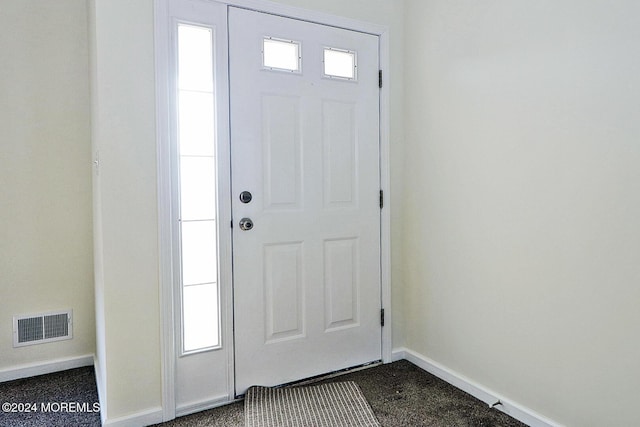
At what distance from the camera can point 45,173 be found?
246 centimetres

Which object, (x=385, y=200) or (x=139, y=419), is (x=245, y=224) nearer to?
(x=385, y=200)

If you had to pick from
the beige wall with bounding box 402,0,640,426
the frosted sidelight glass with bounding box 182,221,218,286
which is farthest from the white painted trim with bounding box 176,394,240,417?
the beige wall with bounding box 402,0,640,426

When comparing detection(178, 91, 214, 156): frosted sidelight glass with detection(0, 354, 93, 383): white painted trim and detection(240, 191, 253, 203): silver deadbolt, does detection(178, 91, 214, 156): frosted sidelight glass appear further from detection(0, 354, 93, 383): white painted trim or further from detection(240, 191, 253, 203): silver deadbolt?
detection(0, 354, 93, 383): white painted trim

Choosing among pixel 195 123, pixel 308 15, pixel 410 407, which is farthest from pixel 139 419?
pixel 308 15

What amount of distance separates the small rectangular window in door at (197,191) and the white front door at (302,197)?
0.39 feet

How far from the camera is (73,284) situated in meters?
2.55

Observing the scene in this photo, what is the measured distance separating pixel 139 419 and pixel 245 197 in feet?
3.92

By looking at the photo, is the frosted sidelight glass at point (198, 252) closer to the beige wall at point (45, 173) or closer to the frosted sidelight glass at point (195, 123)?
the frosted sidelight glass at point (195, 123)

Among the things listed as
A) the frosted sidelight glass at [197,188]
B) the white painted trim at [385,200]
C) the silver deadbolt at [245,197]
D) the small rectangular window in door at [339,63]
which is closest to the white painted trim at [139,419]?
the frosted sidelight glass at [197,188]

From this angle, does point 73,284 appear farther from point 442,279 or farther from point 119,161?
point 442,279

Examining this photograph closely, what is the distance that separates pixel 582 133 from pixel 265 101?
60.0 inches

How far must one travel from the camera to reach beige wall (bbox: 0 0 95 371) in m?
2.38

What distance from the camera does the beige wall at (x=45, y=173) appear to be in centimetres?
238

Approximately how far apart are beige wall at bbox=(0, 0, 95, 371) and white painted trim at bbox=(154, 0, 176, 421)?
97cm
